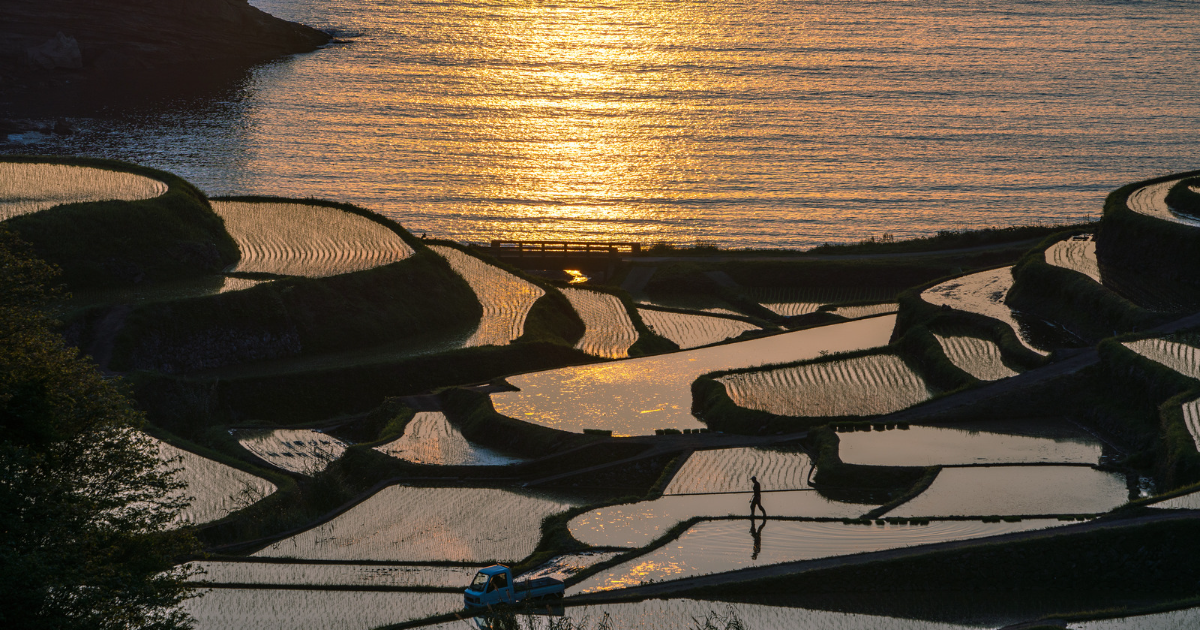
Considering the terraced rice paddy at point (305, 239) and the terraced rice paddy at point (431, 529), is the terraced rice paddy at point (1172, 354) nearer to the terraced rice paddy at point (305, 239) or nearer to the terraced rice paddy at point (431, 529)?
the terraced rice paddy at point (431, 529)

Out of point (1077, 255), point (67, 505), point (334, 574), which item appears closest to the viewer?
point (67, 505)

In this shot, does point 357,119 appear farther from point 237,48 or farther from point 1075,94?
point 1075,94

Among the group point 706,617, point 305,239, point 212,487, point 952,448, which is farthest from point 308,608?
point 305,239

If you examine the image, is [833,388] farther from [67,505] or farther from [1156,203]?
[67,505]

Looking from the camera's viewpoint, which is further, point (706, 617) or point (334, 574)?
point (334, 574)

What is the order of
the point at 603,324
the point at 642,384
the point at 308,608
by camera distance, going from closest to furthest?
the point at 308,608 < the point at 642,384 < the point at 603,324

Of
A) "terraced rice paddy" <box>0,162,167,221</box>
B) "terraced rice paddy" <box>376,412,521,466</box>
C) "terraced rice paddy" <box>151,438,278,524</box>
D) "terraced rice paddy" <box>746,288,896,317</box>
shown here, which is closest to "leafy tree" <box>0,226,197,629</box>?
"terraced rice paddy" <box>151,438,278,524</box>

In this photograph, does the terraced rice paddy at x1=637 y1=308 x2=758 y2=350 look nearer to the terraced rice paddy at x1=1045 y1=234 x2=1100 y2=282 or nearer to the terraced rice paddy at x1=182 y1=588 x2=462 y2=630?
the terraced rice paddy at x1=1045 y1=234 x2=1100 y2=282
